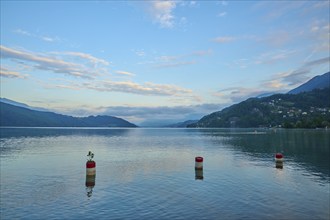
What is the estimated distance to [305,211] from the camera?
27.3 meters

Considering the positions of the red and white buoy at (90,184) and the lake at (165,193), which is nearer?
the lake at (165,193)

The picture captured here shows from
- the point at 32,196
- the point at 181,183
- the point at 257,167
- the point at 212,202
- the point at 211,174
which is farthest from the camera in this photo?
the point at 257,167

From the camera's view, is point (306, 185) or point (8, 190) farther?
point (306, 185)

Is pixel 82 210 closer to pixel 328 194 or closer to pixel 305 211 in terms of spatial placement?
pixel 305 211

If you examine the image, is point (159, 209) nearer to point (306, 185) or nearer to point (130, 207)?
point (130, 207)

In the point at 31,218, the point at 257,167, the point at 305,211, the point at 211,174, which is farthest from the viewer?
the point at 257,167

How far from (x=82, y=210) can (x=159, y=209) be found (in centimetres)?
766

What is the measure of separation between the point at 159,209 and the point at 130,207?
3070 mm

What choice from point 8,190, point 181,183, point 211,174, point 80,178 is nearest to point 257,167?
point 211,174

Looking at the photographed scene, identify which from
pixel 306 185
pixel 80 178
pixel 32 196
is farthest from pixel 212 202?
pixel 80 178

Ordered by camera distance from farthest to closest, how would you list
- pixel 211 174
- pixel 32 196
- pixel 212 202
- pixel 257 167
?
pixel 257 167 < pixel 211 174 < pixel 32 196 < pixel 212 202

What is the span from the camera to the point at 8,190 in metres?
36.1

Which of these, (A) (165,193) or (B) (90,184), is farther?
(B) (90,184)

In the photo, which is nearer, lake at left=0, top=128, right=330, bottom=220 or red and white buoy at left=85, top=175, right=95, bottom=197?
lake at left=0, top=128, right=330, bottom=220
